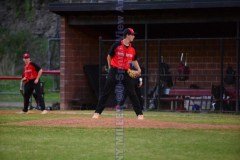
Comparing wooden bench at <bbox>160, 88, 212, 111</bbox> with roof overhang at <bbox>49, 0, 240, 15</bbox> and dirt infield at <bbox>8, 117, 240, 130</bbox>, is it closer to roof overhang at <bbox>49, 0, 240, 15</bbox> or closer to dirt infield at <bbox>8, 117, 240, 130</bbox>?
roof overhang at <bbox>49, 0, 240, 15</bbox>

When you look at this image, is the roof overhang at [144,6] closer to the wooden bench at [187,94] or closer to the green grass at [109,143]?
the wooden bench at [187,94]

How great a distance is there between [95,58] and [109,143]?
1385cm

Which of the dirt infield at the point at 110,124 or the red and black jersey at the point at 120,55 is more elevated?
the red and black jersey at the point at 120,55

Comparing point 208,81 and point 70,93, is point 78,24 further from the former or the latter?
point 208,81

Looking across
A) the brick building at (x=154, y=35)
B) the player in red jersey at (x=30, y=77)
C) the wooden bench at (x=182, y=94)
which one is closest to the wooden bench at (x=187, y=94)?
the wooden bench at (x=182, y=94)

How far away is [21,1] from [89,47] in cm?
2179

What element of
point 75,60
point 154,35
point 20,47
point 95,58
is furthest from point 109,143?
point 20,47

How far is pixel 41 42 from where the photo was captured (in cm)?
4422

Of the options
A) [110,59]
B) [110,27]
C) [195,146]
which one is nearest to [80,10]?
[110,27]

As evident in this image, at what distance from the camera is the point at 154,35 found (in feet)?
87.2

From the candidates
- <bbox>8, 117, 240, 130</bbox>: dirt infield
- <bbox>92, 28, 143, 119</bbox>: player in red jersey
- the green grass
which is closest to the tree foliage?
<bbox>8, 117, 240, 130</bbox>: dirt infield

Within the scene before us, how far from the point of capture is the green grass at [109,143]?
33.9 feet

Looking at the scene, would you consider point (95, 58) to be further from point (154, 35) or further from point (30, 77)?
point (30, 77)

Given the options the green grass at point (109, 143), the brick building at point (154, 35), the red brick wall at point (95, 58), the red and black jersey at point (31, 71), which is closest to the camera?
the green grass at point (109, 143)
